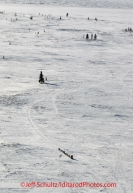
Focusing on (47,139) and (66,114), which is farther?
(66,114)

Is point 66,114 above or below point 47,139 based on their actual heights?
above

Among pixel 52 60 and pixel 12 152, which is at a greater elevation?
pixel 52 60

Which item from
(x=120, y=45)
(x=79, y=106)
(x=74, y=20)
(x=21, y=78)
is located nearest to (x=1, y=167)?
(x=79, y=106)

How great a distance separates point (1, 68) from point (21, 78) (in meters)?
1.43

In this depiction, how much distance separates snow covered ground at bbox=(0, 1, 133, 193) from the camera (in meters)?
5.49

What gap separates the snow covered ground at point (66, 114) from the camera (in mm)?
5488

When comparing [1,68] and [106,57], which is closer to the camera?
[1,68]

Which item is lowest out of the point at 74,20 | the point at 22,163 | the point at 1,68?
the point at 22,163

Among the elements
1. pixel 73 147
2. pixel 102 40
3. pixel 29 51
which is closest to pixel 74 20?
pixel 102 40

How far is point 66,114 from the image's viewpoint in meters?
8.07

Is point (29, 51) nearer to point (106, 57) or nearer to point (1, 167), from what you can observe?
point (106, 57)

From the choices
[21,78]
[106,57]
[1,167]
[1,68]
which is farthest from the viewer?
[106,57]

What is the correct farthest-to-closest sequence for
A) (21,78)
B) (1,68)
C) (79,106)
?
(1,68) < (21,78) < (79,106)

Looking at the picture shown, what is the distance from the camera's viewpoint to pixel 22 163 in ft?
18.7
